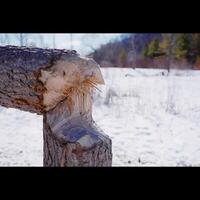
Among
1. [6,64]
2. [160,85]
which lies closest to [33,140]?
[6,64]

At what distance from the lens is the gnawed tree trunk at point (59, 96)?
56.2 inches

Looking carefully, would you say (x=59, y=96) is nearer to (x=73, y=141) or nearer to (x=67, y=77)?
(x=67, y=77)

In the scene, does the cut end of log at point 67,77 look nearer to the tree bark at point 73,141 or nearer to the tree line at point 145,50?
the tree bark at point 73,141

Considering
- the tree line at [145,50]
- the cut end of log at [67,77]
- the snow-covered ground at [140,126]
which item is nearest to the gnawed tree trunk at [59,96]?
the cut end of log at [67,77]

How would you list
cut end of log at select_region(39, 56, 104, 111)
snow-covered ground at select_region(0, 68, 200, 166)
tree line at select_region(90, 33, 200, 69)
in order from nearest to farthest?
cut end of log at select_region(39, 56, 104, 111) < snow-covered ground at select_region(0, 68, 200, 166) < tree line at select_region(90, 33, 200, 69)

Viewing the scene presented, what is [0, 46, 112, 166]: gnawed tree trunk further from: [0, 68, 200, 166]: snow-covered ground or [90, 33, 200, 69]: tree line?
[90, 33, 200, 69]: tree line

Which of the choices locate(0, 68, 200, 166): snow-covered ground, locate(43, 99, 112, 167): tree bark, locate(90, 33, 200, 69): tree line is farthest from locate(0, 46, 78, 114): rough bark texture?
locate(90, 33, 200, 69): tree line

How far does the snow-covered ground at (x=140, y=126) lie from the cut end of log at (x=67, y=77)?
4.77 ft

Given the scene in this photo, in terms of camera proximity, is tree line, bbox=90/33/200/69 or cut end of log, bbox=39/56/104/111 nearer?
cut end of log, bbox=39/56/104/111

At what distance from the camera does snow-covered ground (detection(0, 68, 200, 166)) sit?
2.93 m

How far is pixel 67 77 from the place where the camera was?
1443 mm

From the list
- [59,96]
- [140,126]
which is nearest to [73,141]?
[59,96]

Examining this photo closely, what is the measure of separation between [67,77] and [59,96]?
116mm

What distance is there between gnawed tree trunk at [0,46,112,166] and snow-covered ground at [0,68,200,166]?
134 centimetres
